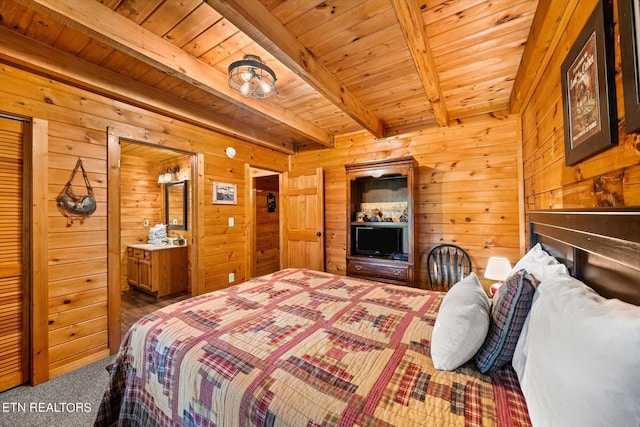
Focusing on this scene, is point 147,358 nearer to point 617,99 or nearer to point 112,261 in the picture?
point 112,261

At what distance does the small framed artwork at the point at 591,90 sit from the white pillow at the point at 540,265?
515mm

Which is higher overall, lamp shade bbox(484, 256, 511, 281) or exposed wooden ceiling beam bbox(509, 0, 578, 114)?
exposed wooden ceiling beam bbox(509, 0, 578, 114)

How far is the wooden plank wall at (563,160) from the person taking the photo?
2.91 ft

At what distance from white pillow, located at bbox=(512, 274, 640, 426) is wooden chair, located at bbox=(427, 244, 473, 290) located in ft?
7.40

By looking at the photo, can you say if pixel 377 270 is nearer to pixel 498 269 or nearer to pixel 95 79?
pixel 498 269

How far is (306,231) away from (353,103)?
2053 millimetres

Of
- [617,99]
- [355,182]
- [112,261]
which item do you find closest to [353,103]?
[355,182]

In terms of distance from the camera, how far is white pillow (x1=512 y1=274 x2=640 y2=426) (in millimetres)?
500

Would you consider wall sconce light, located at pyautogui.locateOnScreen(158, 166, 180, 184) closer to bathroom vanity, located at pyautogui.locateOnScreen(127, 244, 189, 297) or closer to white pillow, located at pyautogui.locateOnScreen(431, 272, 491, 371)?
bathroom vanity, located at pyautogui.locateOnScreen(127, 244, 189, 297)

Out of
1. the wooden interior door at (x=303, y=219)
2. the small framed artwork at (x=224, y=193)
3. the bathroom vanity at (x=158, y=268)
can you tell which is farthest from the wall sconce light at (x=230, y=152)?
the bathroom vanity at (x=158, y=268)

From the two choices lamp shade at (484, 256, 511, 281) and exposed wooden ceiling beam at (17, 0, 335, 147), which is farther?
lamp shade at (484, 256, 511, 281)

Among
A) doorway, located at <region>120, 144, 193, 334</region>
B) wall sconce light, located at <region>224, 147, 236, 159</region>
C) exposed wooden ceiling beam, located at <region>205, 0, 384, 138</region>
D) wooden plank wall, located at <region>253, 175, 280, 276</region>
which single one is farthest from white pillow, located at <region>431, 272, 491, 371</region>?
wooden plank wall, located at <region>253, 175, 280, 276</region>

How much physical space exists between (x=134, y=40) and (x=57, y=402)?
2600 mm

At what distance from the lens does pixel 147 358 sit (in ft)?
4.15
